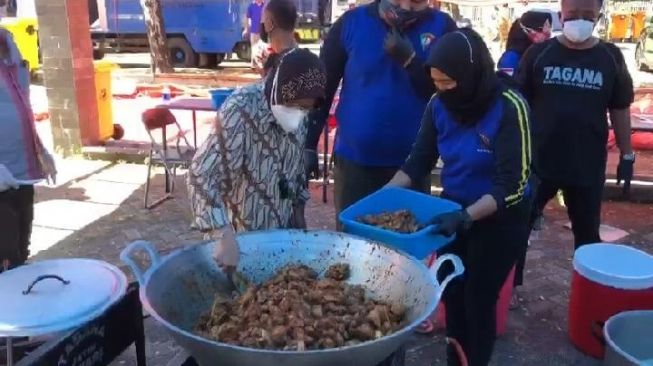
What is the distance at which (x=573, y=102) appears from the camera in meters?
3.83

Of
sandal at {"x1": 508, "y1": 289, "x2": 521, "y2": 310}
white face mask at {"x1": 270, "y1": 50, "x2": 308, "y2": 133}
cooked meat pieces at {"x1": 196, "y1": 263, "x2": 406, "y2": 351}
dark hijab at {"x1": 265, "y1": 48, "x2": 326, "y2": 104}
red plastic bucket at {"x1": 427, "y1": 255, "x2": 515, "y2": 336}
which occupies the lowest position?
sandal at {"x1": 508, "y1": 289, "x2": 521, "y2": 310}

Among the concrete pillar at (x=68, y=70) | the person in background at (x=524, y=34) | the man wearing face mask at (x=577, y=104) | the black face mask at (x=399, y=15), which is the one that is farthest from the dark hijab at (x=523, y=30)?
the concrete pillar at (x=68, y=70)

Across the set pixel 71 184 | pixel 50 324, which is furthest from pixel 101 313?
pixel 71 184

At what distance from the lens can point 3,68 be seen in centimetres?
322

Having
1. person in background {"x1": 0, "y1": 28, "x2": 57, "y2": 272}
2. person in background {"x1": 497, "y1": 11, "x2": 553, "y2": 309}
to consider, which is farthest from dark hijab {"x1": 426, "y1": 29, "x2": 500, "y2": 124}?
person in background {"x1": 497, "y1": 11, "x2": 553, "y2": 309}

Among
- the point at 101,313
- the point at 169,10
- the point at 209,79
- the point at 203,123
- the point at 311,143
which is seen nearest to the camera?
the point at 101,313

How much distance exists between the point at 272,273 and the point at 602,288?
→ 2.10m

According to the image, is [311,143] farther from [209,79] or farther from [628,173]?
[209,79]

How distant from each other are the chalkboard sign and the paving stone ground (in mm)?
1187

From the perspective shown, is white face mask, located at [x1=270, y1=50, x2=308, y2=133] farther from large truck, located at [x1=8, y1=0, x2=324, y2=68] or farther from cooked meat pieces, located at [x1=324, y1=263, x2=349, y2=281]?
large truck, located at [x1=8, y1=0, x2=324, y2=68]

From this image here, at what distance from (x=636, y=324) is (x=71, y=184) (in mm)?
5734

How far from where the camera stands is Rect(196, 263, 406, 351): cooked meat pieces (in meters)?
1.82

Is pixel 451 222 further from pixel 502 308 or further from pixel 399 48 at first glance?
pixel 502 308

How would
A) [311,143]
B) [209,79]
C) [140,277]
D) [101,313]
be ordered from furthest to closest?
[209,79], [311,143], [101,313], [140,277]
